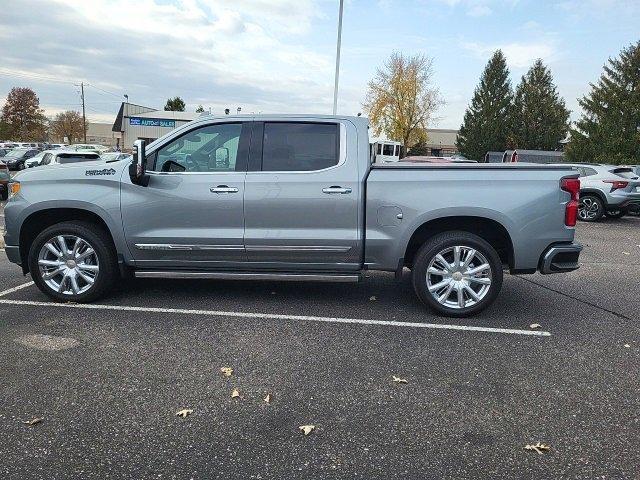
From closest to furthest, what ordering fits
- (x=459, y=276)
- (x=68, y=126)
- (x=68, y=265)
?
(x=459, y=276)
(x=68, y=265)
(x=68, y=126)

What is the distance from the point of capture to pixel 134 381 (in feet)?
12.1

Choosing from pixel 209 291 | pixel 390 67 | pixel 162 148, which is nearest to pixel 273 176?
pixel 162 148

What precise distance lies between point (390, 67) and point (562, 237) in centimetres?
4582

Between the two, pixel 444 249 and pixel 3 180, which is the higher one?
pixel 444 249

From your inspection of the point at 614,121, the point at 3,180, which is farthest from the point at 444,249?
the point at 614,121

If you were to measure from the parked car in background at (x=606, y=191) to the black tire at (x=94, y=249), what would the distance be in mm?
12046

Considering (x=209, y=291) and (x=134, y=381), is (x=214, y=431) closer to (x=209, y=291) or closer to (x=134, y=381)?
(x=134, y=381)

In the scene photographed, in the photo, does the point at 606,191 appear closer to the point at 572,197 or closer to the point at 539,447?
the point at 572,197

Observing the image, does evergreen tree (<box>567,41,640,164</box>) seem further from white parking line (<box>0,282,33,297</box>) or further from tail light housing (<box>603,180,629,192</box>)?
white parking line (<box>0,282,33,297</box>)

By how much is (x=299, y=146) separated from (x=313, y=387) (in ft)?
8.29

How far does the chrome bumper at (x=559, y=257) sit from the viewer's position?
5004 millimetres

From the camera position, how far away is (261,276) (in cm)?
521

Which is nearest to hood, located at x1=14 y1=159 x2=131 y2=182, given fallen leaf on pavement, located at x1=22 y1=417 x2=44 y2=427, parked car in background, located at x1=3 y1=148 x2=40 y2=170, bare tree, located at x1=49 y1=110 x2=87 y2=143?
fallen leaf on pavement, located at x1=22 y1=417 x2=44 y2=427

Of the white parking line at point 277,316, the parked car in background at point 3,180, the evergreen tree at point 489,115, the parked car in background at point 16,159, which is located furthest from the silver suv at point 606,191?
the evergreen tree at point 489,115
